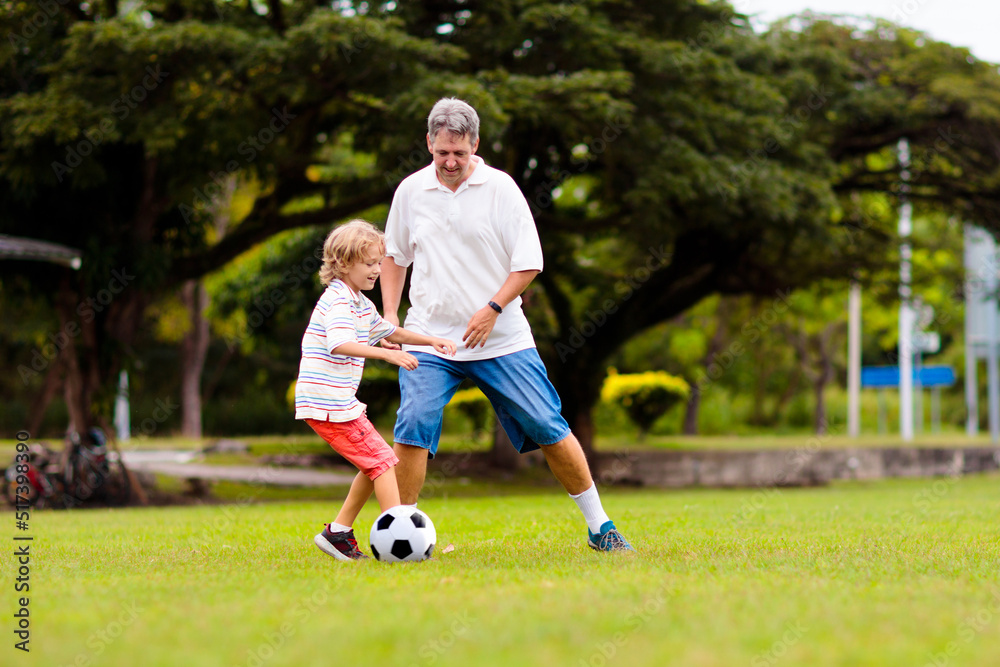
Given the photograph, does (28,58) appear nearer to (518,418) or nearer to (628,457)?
(518,418)

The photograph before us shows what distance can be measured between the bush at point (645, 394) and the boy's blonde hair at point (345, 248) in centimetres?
1729

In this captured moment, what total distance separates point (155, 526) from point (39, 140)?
18.2ft

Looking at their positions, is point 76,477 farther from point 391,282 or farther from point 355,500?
point 391,282

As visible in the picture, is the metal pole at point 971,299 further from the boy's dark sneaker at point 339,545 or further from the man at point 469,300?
the boy's dark sneaker at point 339,545

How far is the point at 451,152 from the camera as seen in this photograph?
5137mm

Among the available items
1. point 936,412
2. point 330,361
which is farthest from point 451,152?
point 936,412

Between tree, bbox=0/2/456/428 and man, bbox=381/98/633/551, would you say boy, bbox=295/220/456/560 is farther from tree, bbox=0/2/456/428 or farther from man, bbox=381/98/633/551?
tree, bbox=0/2/456/428

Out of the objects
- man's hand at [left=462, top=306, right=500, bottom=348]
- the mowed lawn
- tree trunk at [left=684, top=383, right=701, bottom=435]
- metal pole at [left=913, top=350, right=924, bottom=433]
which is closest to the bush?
tree trunk at [left=684, top=383, right=701, bottom=435]

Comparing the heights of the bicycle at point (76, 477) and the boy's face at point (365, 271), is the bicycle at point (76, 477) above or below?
below

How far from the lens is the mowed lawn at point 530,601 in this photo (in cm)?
295

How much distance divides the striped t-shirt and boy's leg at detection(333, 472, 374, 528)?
42 cm

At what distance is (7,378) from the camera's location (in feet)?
115

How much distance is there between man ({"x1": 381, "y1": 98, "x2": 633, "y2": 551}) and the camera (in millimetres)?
5211

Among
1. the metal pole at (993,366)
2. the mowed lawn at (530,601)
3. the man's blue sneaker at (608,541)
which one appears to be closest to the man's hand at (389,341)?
the mowed lawn at (530,601)
